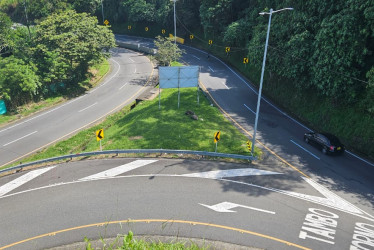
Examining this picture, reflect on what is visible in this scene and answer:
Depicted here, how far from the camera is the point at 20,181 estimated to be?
20.0 m

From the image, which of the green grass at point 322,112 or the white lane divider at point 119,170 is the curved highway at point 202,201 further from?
the green grass at point 322,112

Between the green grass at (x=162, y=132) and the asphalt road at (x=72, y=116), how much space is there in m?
2.31

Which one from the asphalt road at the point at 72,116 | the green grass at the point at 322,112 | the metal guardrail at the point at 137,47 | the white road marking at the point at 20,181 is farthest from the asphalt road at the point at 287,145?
the metal guardrail at the point at 137,47

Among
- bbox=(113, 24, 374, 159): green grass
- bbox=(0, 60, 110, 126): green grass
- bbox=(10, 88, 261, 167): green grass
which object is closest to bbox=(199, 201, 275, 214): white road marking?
bbox=(10, 88, 261, 167): green grass

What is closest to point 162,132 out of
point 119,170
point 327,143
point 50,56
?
point 119,170

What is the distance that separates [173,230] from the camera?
1473cm

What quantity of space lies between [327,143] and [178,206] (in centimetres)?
1524

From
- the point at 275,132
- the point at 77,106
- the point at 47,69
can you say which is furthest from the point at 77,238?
the point at 47,69

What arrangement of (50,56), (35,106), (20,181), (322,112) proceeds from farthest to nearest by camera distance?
(50,56) < (35,106) < (322,112) < (20,181)

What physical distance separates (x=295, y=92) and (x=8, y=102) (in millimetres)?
37015

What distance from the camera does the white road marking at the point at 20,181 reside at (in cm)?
1911

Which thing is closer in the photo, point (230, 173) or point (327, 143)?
point (230, 173)

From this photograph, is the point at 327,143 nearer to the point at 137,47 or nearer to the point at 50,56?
the point at 50,56

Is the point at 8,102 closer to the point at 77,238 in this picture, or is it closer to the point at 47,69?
the point at 47,69
